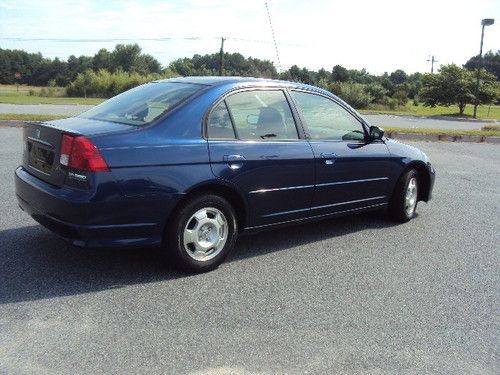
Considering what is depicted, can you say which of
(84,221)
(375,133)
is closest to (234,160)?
(84,221)

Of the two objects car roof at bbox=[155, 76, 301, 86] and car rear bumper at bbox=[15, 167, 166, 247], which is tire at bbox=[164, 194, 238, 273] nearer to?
car rear bumper at bbox=[15, 167, 166, 247]

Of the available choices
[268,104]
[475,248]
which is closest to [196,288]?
[268,104]

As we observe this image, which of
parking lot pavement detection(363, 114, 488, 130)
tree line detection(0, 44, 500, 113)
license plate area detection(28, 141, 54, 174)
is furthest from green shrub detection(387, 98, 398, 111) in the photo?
license plate area detection(28, 141, 54, 174)

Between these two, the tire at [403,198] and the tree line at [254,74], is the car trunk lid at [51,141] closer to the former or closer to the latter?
the tire at [403,198]

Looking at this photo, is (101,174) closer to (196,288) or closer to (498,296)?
(196,288)

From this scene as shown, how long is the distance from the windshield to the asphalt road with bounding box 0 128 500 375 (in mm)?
1203

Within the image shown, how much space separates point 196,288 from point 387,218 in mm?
3161

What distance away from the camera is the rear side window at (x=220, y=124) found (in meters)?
4.16

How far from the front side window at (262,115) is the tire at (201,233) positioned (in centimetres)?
67

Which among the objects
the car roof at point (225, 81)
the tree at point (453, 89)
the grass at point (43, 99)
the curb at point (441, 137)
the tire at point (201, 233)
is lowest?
the tire at point (201, 233)

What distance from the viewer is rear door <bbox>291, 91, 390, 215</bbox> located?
493 centimetres

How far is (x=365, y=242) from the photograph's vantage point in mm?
5258

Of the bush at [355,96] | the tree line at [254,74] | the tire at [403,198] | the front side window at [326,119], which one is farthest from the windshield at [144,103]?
the bush at [355,96]

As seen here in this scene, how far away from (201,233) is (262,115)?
1.24 metres
